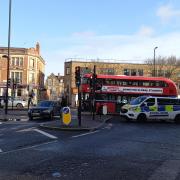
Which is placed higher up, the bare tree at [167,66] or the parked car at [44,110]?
the bare tree at [167,66]

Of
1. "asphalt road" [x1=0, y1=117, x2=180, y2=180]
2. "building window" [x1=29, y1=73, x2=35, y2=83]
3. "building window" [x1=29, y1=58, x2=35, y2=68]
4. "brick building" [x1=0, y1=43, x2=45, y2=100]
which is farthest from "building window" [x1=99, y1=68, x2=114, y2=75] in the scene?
"asphalt road" [x1=0, y1=117, x2=180, y2=180]

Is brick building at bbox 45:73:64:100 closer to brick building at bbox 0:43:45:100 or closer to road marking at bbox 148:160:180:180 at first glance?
brick building at bbox 0:43:45:100

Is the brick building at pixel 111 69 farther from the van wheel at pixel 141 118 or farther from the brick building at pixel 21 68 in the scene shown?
the van wheel at pixel 141 118

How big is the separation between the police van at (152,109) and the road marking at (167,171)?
19.4 meters

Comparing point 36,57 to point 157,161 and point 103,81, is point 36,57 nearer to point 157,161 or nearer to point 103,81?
point 103,81

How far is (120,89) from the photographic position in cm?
4150

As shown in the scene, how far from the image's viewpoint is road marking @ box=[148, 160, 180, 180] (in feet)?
33.1

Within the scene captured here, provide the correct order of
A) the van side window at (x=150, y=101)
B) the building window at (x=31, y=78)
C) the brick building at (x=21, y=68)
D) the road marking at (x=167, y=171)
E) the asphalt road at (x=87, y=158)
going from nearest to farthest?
the road marking at (x=167, y=171), the asphalt road at (x=87, y=158), the van side window at (x=150, y=101), the brick building at (x=21, y=68), the building window at (x=31, y=78)

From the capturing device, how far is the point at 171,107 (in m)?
32.7

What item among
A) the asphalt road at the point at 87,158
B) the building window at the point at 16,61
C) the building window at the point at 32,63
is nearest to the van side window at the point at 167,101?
the asphalt road at the point at 87,158

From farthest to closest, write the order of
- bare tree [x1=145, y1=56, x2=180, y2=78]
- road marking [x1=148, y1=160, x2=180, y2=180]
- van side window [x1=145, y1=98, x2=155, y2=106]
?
1. bare tree [x1=145, y1=56, x2=180, y2=78]
2. van side window [x1=145, y1=98, x2=155, y2=106]
3. road marking [x1=148, y1=160, x2=180, y2=180]

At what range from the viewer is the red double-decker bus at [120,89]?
41188mm

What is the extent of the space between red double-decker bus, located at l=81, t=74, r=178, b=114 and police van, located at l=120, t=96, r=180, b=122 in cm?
821

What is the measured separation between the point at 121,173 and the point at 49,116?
23071 millimetres
